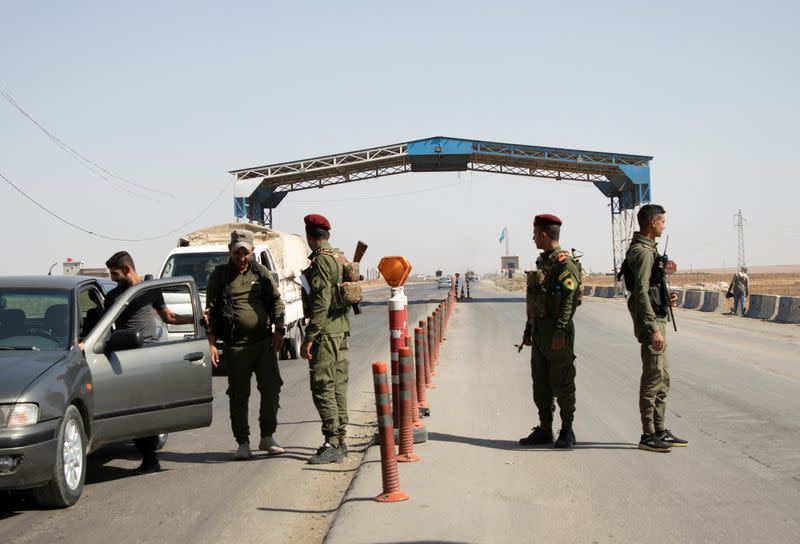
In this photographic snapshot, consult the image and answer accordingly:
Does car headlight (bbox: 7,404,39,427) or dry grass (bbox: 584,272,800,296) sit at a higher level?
dry grass (bbox: 584,272,800,296)

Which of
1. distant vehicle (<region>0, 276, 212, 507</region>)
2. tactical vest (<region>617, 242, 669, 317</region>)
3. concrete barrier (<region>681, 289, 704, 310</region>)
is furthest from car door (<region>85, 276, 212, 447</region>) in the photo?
concrete barrier (<region>681, 289, 704, 310</region>)

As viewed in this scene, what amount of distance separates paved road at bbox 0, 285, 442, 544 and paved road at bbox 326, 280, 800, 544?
0.42 meters

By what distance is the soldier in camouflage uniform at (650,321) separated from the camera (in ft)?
24.8

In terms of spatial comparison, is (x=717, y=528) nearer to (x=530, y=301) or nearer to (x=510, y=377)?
(x=530, y=301)

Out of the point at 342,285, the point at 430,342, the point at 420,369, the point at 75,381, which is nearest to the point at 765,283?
the point at 430,342

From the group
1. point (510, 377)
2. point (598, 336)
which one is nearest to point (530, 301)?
point (510, 377)

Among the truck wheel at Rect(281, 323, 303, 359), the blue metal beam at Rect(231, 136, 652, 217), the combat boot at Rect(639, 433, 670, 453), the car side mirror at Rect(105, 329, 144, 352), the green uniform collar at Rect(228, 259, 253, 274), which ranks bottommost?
the combat boot at Rect(639, 433, 670, 453)

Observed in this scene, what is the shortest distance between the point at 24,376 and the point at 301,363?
449 inches

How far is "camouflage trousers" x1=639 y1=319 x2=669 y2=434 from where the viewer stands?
759 centimetres

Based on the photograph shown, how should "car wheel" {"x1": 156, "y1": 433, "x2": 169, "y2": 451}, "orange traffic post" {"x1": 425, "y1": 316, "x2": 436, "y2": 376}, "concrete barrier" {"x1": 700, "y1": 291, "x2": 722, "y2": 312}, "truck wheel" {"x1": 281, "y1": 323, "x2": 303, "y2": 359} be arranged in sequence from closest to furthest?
1. "car wheel" {"x1": 156, "y1": 433, "x2": 169, "y2": 451}
2. "orange traffic post" {"x1": 425, "y1": 316, "x2": 436, "y2": 376}
3. "truck wheel" {"x1": 281, "y1": 323, "x2": 303, "y2": 359}
4. "concrete barrier" {"x1": 700, "y1": 291, "x2": 722, "y2": 312}

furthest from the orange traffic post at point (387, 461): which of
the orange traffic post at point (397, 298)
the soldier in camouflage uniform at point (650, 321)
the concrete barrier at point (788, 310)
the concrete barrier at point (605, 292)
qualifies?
the concrete barrier at point (605, 292)

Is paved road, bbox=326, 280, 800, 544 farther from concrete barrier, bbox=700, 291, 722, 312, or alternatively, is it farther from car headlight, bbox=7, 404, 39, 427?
concrete barrier, bbox=700, 291, 722, 312

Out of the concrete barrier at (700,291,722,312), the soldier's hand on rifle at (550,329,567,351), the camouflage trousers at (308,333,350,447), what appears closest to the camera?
the soldier's hand on rifle at (550,329,567,351)

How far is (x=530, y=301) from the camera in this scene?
313 inches
